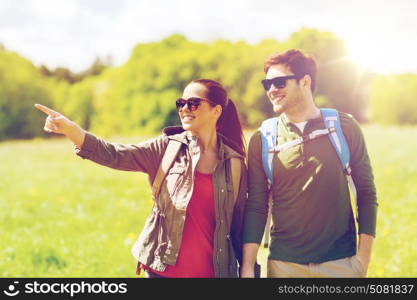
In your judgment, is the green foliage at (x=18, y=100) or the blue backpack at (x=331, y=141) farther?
the green foliage at (x=18, y=100)

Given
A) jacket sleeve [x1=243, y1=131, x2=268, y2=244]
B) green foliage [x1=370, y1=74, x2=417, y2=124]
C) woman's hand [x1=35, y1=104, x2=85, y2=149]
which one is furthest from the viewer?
green foliage [x1=370, y1=74, x2=417, y2=124]

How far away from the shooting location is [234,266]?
3.80 m

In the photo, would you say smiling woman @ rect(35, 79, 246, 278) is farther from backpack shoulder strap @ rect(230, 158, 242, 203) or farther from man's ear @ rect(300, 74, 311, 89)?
man's ear @ rect(300, 74, 311, 89)

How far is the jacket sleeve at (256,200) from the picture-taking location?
12.5 feet

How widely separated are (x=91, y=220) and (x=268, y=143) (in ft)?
21.3

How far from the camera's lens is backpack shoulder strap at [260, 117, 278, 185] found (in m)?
3.76

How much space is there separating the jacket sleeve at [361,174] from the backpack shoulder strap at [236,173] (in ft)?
2.94

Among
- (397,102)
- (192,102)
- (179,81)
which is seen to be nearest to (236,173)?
(192,102)

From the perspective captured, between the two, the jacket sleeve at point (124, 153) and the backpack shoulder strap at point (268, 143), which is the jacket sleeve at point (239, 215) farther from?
the jacket sleeve at point (124, 153)

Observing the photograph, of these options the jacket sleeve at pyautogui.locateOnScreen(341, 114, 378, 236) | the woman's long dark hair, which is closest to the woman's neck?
the woman's long dark hair

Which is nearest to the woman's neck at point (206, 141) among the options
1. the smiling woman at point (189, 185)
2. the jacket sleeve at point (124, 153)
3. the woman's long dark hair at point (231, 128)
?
the smiling woman at point (189, 185)

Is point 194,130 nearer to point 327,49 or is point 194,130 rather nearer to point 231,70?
point 231,70

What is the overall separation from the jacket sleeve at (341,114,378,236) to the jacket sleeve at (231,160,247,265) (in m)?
0.88

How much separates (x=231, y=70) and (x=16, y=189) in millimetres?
42301
